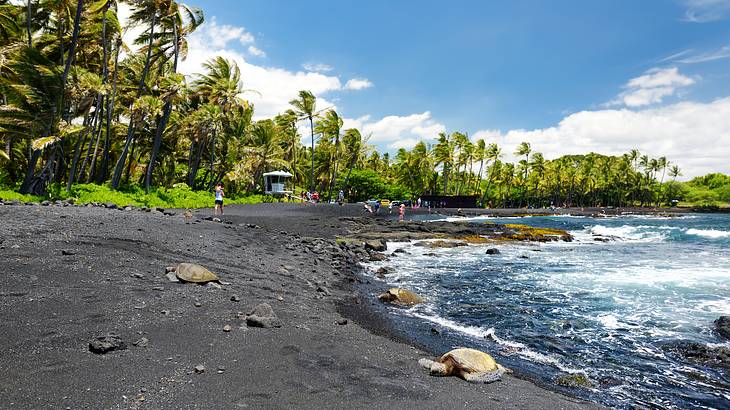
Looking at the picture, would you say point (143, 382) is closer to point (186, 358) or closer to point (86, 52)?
point (186, 358)

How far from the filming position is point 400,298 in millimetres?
9203

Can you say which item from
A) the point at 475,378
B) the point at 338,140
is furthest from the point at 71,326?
the point at 338,140

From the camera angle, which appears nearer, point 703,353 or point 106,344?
point 106,344

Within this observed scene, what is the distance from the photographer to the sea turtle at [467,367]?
4664 mm

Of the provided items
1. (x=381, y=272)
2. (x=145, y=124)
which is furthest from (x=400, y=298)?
(x=145, y=124)

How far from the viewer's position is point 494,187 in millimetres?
95875

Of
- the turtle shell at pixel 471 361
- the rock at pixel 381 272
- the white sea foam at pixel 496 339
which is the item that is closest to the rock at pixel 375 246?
the rock at pixel 381 272

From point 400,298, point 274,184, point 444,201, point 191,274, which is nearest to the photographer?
point 191,274

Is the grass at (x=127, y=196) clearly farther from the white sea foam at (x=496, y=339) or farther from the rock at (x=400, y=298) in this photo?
the white sea foam at (x=496, y=339)

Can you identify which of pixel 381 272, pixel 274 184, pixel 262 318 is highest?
pixel 274 184

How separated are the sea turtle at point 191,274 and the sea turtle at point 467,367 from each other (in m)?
4.71

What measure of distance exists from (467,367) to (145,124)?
32989 millimetres

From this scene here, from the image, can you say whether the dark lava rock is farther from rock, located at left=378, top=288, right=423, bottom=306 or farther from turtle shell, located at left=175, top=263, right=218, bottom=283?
turtle shell, located at left=175, top=263, right=218, bottom=283

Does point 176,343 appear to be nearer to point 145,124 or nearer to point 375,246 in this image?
point 375,246
